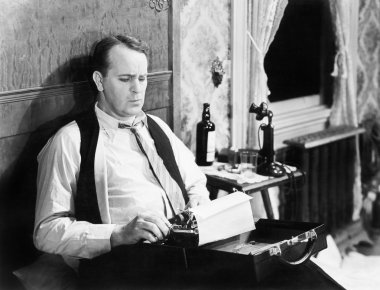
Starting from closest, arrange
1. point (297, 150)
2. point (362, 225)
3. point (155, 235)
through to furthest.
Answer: point (155, 235), point (297, 150), point (362, 225)

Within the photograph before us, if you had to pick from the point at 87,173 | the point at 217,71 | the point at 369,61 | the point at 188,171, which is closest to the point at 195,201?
the point at 188,171

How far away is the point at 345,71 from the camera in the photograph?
4.32 m

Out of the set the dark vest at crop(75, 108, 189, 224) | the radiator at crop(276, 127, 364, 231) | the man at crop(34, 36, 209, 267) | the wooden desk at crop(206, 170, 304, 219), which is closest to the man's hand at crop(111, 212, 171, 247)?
the man at crop(34, 36, 209, 267)

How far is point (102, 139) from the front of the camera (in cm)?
245

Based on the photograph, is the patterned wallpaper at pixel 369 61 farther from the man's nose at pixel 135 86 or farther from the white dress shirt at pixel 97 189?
the man's nose at pixel 135 86

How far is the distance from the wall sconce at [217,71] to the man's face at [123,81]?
39.7 inches

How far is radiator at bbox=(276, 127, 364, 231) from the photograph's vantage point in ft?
13.5

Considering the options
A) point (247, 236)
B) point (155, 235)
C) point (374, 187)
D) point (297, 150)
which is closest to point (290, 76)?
point (297, 150)

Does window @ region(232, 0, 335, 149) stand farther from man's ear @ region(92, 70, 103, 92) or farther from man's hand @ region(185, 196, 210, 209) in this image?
man's ear @ region(92, 70, 103, 92)

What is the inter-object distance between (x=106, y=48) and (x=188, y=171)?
683 mm

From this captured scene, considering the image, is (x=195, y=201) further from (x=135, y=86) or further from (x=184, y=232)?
(x=135, y=86)

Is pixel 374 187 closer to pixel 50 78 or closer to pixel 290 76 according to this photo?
pixel 290 76

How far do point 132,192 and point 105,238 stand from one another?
0.93 ft

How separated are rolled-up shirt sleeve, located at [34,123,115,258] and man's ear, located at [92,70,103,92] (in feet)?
0.94
